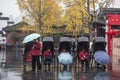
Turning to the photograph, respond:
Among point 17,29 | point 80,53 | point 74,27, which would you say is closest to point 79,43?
point 80,53

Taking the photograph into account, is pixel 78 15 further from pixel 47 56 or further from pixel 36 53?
pixel 36 53

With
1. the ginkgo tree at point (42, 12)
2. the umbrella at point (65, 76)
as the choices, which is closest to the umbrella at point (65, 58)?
the umbrella at point (65, 76)

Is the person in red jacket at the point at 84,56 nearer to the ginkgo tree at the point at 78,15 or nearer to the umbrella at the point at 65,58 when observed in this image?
the umbrella at the point at 65,58

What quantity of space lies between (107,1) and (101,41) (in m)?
11.6

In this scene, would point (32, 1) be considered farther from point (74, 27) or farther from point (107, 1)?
point (107, 1)

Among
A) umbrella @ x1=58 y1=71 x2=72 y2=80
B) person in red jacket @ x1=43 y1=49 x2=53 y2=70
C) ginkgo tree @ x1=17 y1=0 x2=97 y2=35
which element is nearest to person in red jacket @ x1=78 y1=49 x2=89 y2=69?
person in red jacket @ x1=43 y1=49 x2=53 y2=70

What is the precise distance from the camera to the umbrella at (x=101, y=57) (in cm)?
1969

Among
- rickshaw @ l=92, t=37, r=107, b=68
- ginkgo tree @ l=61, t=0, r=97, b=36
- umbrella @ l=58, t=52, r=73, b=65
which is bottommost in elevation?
umbrella @ l=58, t=52, r=73, b=65

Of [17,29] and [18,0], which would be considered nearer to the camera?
[18,0]

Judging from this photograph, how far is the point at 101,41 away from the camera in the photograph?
20.3m

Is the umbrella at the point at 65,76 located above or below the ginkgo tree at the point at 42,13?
below

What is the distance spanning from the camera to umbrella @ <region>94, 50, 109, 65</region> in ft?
64.6

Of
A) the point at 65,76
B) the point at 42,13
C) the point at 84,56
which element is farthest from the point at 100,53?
the point at 42,13

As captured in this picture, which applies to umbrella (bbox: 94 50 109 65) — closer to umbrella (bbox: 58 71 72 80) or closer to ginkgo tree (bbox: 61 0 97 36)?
umbrella (bbox: 58 71 72 80)
